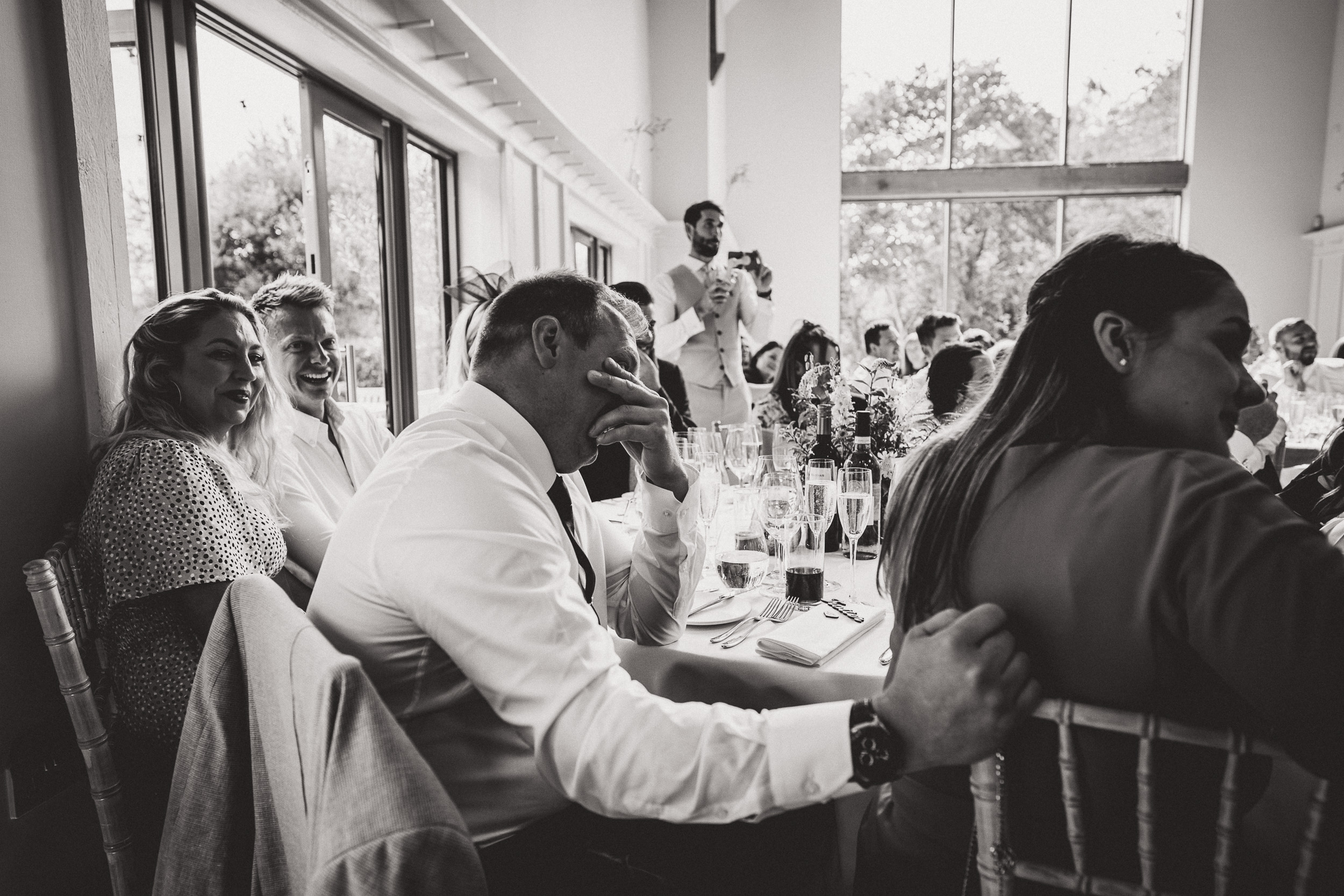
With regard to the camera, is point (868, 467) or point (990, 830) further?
point (868, 467)

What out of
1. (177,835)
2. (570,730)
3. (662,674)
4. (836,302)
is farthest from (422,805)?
(836,302)

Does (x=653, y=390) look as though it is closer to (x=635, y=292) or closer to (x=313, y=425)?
(x=313, y=425)

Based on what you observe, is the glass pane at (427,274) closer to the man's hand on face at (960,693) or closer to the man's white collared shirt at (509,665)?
the man's white collared shirt at (509,665)

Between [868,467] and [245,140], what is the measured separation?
254cm

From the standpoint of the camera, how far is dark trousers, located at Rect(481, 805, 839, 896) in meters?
1.06

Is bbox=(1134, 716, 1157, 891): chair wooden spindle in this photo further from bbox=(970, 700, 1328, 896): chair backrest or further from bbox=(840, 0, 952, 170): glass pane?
bbox=(840, 0, 952, 170): glass pane

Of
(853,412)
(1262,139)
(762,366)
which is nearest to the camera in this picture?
(853,412)

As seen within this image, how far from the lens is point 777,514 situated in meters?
1.72

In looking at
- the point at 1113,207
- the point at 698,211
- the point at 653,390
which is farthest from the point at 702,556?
the point at 1113,207

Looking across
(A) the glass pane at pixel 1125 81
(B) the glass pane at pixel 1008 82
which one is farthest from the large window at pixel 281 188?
(A) the glass pane at pixel 1125 81

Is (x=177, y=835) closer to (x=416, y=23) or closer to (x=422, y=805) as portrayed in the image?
(x=422, y=805)

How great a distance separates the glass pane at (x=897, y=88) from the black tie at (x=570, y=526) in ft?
28.7

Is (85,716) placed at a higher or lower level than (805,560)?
lower

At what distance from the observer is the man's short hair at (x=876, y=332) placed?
5.64 metres
